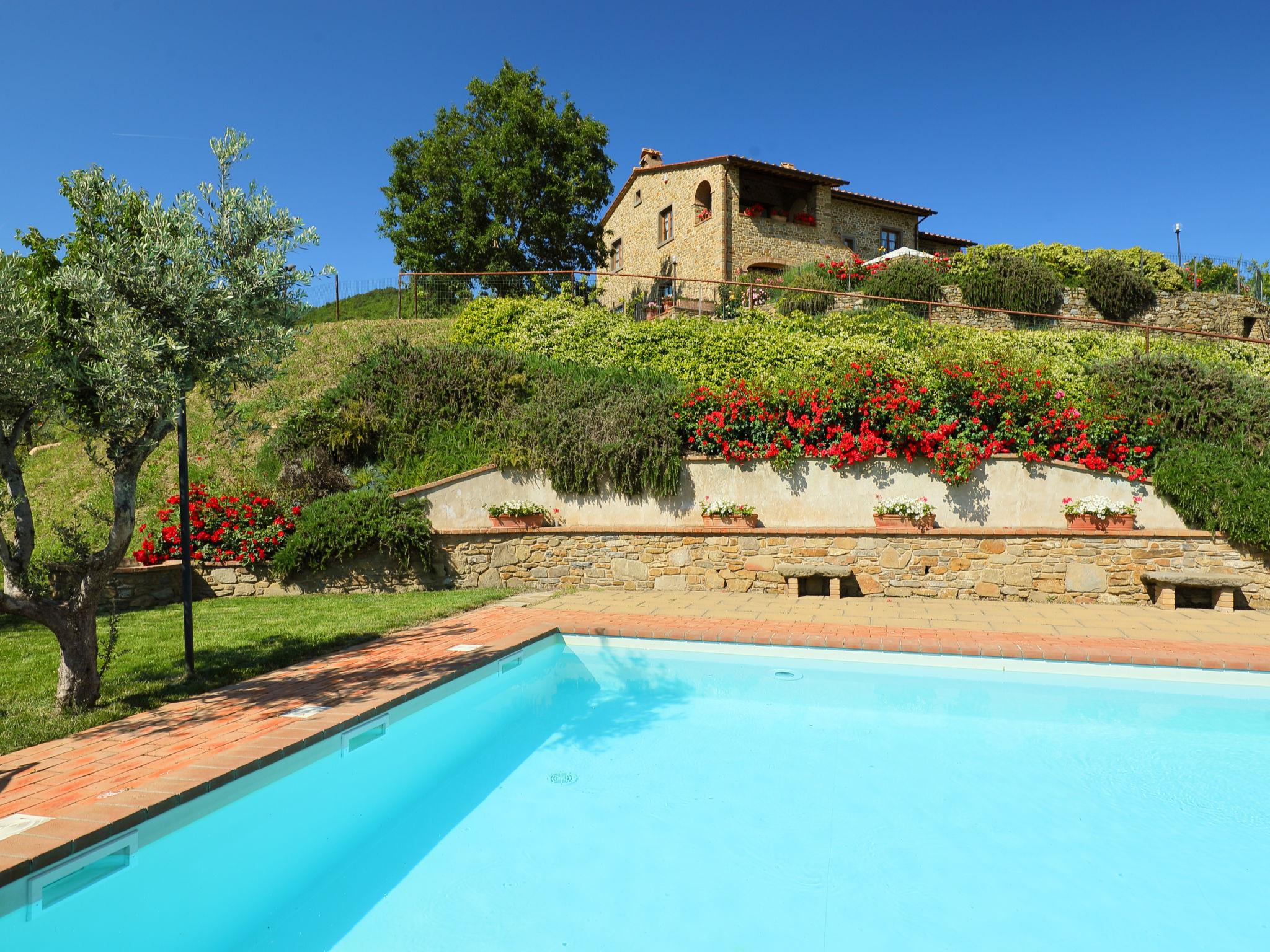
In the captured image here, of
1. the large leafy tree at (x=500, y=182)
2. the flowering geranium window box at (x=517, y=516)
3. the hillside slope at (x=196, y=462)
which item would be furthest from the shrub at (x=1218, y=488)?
the large leafy tree at (x=500, y=182)

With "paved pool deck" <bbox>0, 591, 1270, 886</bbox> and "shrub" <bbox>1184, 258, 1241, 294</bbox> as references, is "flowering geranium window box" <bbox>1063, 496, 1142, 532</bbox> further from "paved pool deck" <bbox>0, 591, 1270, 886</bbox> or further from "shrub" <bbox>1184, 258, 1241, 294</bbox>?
"shrub" <bbox>1184, 258, 1241, 294</bbox>

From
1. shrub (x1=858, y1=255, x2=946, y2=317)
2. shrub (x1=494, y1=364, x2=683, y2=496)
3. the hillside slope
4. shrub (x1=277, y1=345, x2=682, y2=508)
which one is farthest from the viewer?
shrub (x1=858, y1=255, x2=946, y2=317)

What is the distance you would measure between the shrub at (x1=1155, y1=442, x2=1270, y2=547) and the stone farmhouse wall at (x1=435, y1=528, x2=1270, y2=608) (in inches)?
12.1

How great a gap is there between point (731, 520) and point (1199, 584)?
5.64 meters

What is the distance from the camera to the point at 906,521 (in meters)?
9.70

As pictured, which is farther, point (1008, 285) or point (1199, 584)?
point (1008, 285)

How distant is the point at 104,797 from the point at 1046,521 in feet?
34.1

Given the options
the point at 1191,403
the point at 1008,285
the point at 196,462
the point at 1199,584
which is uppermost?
the point at 1008,285

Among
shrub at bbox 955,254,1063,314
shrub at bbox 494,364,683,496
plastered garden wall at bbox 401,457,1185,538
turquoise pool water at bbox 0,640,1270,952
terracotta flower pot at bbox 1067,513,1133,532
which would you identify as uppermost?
shrub at bbox 955,254,1063,314

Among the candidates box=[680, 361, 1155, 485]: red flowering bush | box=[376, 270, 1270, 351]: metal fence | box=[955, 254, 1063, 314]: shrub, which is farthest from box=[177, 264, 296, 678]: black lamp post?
box=[955, 254, 1063, 314]: shrub

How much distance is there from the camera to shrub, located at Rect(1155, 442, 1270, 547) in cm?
866

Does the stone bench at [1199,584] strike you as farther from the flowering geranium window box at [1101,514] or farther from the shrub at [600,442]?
the shrub at [600,442]

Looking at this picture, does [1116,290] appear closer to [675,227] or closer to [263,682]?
[675,227]

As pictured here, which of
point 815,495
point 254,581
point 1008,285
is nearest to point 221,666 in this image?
point 254,581
